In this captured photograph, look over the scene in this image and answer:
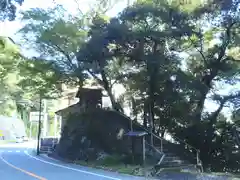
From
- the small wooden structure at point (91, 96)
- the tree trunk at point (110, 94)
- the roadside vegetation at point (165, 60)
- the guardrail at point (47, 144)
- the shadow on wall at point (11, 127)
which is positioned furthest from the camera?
the shadow on wall at point (11, 127)

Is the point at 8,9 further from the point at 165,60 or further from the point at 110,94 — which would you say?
the point at 110,94

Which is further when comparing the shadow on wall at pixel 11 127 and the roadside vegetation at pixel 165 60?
the shadow on wall at pixel 11 127

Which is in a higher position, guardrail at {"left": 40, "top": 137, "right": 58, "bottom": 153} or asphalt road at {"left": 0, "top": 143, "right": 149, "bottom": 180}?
guardrail at {"left": 40, "top": 137, "right": 58, "bottom": 153}

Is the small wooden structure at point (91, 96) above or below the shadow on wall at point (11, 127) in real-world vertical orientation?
above

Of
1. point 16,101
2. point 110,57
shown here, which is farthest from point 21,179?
point 16,101

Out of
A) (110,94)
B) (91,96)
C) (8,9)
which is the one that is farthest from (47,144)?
(8,9)

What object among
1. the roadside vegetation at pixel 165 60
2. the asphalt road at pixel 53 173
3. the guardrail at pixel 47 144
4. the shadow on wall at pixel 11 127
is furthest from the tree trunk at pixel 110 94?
the shadow on wall at pixel 11 127

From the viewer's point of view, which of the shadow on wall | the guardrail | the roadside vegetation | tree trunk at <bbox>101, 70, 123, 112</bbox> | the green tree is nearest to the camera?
the green tree

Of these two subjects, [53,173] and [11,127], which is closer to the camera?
[53,173]

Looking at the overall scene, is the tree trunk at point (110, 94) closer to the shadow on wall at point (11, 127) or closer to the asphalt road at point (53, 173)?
the asphalt road at point (53, 173)

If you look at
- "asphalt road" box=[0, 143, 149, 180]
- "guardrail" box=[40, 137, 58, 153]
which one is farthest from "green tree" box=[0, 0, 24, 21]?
"guardrail" box=[40, 137, 58, 153]

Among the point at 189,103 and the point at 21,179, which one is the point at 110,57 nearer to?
the point at 189,103

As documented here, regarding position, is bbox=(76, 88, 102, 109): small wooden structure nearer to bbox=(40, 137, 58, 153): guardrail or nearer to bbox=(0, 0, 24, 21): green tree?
bbox=(40, 137, 58, 153): guardrail

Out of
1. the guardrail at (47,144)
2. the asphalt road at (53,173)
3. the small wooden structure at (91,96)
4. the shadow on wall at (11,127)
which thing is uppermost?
the small wooden structure at (91,96)
